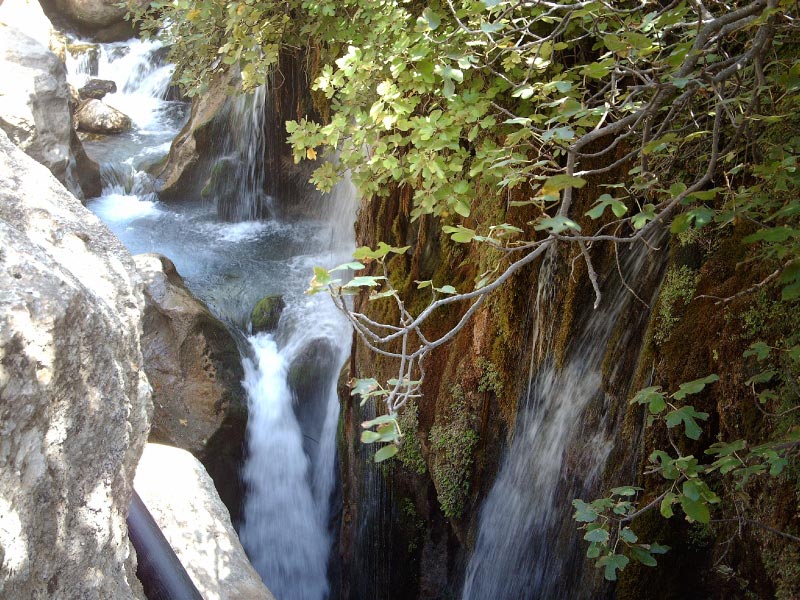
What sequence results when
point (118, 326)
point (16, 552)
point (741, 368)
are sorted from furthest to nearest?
point (741, 368), point (118, 326), point (16, 552)

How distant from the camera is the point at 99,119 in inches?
475

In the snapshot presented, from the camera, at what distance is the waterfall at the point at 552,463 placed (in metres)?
3.36

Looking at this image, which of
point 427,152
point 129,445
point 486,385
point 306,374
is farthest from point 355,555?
point 129,445

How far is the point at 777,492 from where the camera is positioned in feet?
8.06

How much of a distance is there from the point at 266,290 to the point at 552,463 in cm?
496

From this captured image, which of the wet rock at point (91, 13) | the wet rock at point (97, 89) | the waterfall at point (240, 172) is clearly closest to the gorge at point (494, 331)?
the waterfall at point (240, 172)

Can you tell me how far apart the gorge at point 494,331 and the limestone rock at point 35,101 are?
0.20 m

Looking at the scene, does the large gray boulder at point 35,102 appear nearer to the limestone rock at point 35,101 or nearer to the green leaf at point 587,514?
the limestone rock at point 35,101

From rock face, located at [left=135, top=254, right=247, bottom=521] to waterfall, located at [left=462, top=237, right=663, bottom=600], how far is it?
3152mm

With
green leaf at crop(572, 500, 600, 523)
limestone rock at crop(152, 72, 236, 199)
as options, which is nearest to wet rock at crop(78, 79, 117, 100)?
limestone rock at crop(152, 72, 236, 199)

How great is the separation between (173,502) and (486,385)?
6.47ft

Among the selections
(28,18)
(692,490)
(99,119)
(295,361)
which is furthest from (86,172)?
(692,490)

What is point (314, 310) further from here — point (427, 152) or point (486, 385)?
point (427, 152)

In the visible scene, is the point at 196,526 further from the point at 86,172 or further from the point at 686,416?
the point at 86,172
